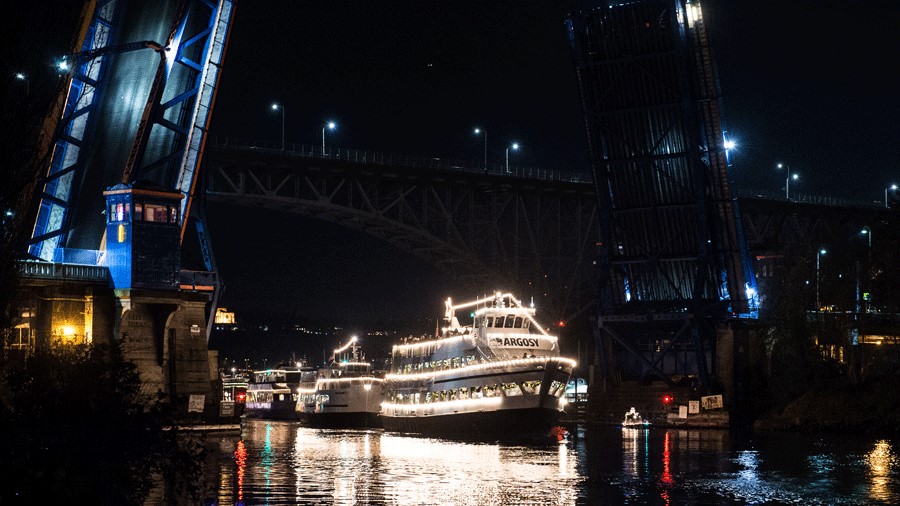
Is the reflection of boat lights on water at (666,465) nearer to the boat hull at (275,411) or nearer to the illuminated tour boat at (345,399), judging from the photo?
the illuminated tour boat at (345,399)

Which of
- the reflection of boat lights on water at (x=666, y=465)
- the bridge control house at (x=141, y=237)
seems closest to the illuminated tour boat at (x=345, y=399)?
the reflection of boat lights on water at (x=666, y=465)

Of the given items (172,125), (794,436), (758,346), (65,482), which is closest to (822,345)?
(758,346)

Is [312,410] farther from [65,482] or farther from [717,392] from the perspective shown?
[65,482]

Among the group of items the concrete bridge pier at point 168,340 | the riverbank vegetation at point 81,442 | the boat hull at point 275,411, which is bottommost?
the boat hull at point 275,411

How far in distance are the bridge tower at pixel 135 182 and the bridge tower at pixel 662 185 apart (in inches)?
741

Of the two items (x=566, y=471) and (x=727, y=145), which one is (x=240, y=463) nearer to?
(x=566, y=471)

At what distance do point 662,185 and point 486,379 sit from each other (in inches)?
532

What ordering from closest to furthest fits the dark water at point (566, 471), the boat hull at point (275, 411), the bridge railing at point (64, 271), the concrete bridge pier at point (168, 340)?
the dark water at point (566, 471) → the bridge railing at point (64, 271) → the concrete bridge pier at point (168, 340) → the boat hull at point (275, 411)

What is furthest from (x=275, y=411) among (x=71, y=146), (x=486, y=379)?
(x=71, y=146)

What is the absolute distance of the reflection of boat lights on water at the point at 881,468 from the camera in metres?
36.4

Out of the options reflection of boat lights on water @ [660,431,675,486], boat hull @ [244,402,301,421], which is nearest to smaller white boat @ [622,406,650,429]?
reflection of boat lights on water @ [660,431,675,486]

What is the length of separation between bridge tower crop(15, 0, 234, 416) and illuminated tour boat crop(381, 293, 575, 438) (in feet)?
44.5

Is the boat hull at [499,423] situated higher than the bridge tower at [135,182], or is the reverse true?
Result: the bridge tower at [135,182]

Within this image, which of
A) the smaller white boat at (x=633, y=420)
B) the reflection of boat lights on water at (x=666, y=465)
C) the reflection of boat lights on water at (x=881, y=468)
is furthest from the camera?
the smaller white boat at (x=633, y=420)
